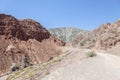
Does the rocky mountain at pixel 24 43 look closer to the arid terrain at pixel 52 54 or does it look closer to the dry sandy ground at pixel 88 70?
the arid terrain at pixel 52 54

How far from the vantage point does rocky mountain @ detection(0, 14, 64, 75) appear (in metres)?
67.2

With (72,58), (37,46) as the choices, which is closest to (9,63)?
(37,46)

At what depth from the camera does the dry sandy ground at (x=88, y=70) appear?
20.3 metres

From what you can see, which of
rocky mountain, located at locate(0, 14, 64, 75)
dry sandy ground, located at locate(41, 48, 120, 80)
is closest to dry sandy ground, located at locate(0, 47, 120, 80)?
dry sandy ground, located at locate(41, 48, 120, 80)

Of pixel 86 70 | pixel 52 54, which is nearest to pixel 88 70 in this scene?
pixel 86 70

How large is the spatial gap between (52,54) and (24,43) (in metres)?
8.32

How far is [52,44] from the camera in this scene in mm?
83188

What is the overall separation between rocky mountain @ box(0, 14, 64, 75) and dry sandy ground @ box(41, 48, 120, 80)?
40118 millimetres

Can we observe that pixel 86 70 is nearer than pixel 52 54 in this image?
Yes

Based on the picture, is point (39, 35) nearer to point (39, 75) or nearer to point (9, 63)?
point (9, 63)

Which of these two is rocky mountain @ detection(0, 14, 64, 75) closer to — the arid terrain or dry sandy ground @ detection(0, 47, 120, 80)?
the arid terrain

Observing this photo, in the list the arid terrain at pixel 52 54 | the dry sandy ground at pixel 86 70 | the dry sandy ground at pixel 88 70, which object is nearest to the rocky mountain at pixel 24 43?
the arid terrain at pixel 52 54

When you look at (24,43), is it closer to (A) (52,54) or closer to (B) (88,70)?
(A) (52,54)

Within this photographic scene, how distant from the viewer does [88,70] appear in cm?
2144
